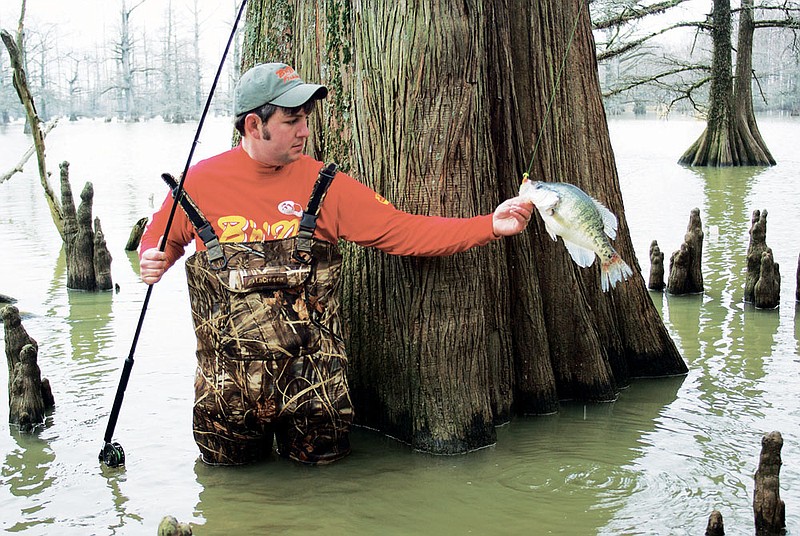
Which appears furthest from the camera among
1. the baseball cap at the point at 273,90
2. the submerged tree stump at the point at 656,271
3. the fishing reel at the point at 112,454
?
the submerged tree stump at the point at 656,271

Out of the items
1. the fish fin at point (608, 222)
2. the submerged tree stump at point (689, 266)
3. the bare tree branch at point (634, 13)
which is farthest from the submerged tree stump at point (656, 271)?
the bare tree branch at point (634, 13)

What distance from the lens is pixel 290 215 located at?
16.1ft

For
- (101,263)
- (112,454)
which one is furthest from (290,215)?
(101,263)

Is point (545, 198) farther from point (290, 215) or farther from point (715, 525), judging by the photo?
point (715, 525)

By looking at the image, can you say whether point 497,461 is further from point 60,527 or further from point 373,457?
point 60,527

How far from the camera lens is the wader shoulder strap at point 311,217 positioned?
4844 millimetres

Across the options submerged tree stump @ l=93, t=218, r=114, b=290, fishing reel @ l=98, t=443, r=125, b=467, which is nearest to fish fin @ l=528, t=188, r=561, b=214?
fishing reel @ l=98, t=443, r=125, b=467

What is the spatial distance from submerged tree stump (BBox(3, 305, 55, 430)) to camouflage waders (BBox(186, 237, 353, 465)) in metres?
1.59

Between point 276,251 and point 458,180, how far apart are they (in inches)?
45.2

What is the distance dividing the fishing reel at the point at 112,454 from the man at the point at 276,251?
0.53 metres

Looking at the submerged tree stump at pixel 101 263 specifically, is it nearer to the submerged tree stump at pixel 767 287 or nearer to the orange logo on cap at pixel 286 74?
the orange logo on cap at pixel 286 74

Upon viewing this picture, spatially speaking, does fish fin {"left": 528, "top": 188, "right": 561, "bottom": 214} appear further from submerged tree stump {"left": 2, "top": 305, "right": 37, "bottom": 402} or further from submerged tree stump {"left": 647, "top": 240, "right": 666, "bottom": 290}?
submerged tree stump {"left": 647, "top": 240, "right": 666, "bottom": 290}

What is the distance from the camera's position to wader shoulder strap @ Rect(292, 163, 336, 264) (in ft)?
15.9

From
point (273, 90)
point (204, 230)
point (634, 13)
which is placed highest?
point (634, 13)
